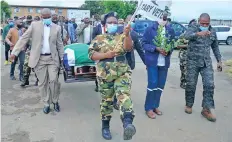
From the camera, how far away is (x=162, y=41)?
18.2 ft

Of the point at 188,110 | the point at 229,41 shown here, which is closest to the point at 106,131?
the point at 188,110

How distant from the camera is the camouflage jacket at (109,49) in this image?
14.2ft

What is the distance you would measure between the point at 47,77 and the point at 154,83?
1.98m

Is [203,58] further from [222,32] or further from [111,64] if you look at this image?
[222,32]

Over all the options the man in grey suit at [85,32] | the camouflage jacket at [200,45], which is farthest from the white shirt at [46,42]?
the man in grey suit at [85,32]

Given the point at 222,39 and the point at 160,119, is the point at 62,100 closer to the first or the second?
the point at 160,119

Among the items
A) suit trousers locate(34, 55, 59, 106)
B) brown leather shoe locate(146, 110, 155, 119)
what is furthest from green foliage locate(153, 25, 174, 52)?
suit trousers locate(34, 55, 59, 106)

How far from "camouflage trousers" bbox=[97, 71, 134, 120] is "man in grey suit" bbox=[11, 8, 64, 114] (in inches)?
65.8

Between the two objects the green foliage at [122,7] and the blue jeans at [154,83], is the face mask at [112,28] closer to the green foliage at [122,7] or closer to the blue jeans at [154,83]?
the blue jeans at [154,83]

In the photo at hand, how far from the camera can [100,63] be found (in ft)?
14.6

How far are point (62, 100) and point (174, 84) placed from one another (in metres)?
3.34

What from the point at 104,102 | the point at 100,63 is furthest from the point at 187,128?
the point at 100,63

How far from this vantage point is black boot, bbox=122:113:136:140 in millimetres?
3656

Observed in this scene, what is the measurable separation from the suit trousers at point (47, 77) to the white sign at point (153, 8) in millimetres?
2067
